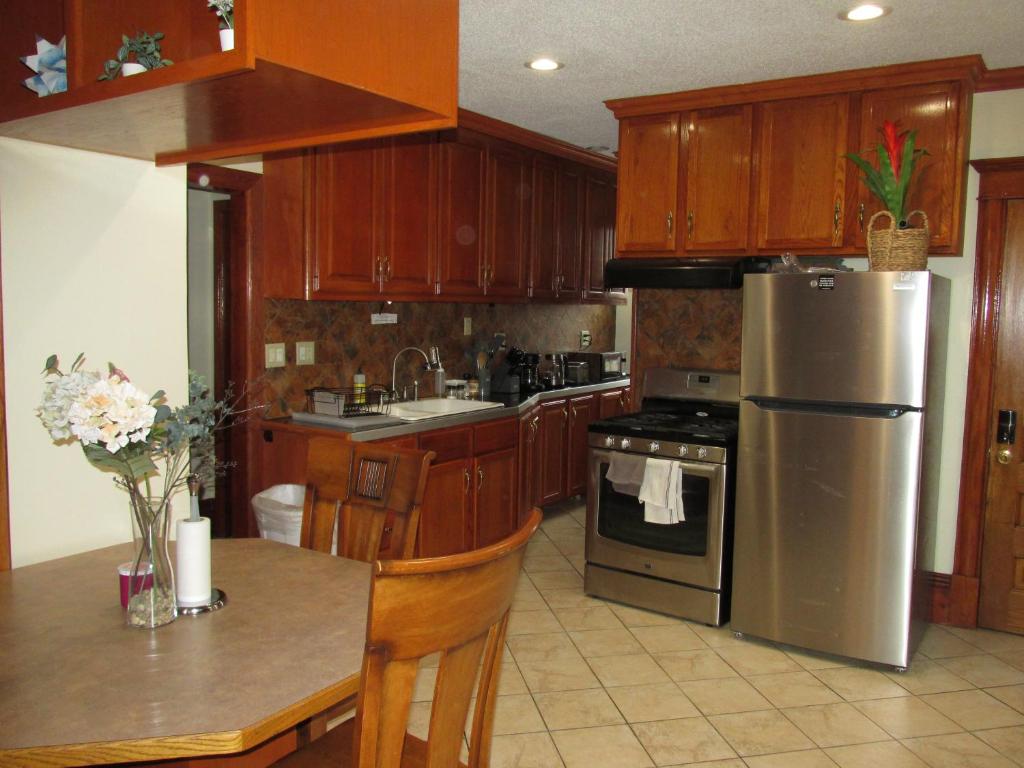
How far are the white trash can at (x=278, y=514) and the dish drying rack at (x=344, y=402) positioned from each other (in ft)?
1.49

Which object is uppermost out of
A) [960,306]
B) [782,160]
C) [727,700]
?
[782,160]

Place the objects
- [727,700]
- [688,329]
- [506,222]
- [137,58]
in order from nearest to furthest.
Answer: [137,58], [727,700], [688,329], [506,222]

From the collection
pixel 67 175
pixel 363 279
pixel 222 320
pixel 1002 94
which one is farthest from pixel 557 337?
pixel 67 175

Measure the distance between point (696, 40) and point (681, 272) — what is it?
109 centimetres

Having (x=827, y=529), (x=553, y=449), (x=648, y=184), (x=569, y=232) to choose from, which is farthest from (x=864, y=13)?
(x=553, y=449)

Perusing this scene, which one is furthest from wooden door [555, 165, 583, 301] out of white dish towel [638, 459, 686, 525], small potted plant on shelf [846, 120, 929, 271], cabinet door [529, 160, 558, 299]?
small potted plant on shelf [846, 120, 929, 271]

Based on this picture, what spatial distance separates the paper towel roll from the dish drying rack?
7.12 ft

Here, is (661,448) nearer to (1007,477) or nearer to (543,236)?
(1007,477)

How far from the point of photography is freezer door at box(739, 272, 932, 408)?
3104 mm

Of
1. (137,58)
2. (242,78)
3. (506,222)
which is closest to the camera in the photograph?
(242,78)

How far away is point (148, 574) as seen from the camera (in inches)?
62.1

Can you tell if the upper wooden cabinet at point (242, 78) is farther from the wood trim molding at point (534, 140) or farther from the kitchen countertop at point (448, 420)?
the wood trim molding at point (534, 140)

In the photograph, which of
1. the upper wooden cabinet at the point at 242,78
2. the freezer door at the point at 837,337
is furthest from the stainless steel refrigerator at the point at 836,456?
the upper wooden cabinet at the point at 242,78

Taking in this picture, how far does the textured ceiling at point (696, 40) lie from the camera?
2883mm
